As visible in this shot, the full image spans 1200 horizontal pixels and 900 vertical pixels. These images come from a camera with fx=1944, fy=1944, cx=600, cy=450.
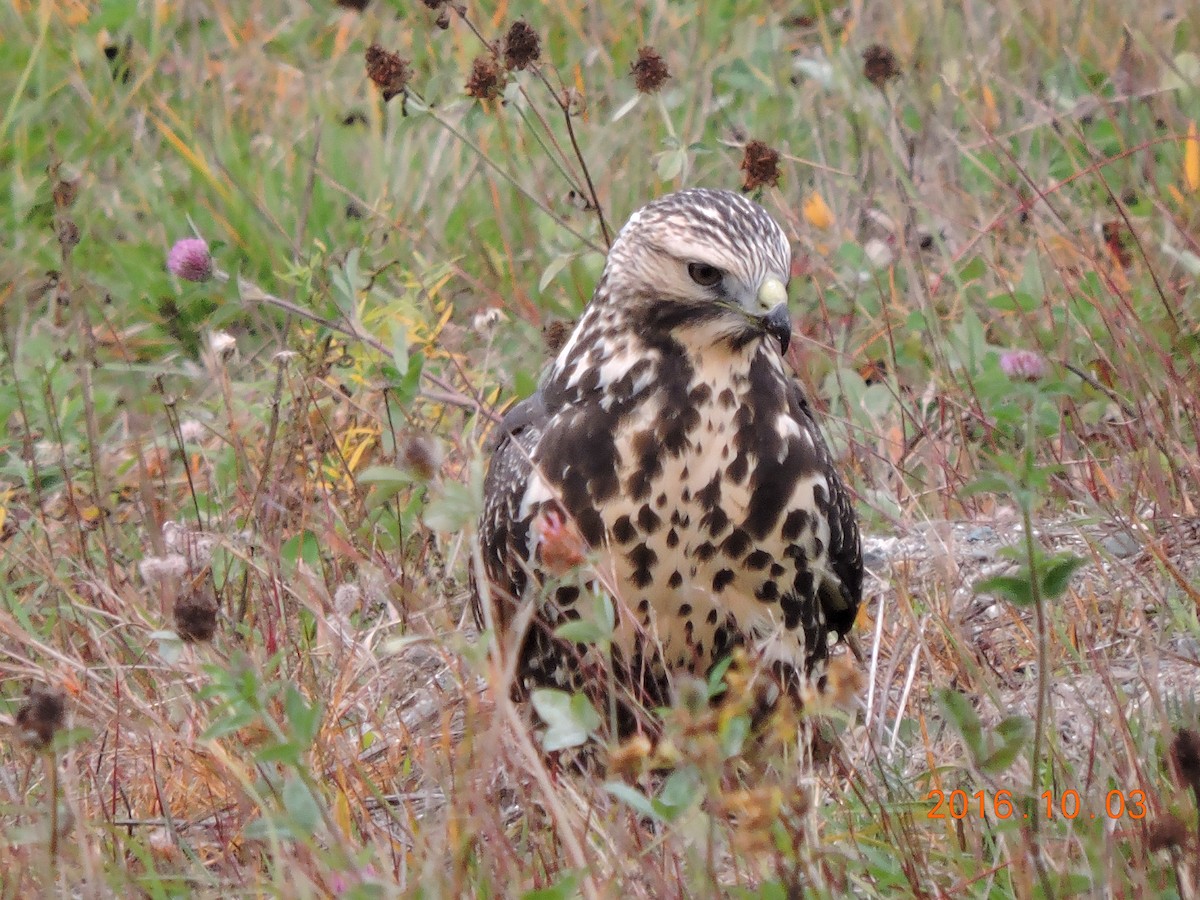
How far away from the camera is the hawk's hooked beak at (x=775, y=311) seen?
3404mm

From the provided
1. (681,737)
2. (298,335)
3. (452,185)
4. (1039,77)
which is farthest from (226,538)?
(1039,77)

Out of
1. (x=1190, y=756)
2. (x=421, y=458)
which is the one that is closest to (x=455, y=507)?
(x=421, y=458)

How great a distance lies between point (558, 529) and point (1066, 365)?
2117mm

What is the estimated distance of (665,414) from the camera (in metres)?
3.49

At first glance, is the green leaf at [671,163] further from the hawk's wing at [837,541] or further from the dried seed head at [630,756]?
the dried seed head at [630,756]

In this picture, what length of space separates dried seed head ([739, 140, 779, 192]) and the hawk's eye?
1.01 m

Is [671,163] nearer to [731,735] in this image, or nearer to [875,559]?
[875,559]

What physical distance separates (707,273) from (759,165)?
1033 mm

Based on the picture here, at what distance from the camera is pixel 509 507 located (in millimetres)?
3680

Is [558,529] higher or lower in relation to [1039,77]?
higher

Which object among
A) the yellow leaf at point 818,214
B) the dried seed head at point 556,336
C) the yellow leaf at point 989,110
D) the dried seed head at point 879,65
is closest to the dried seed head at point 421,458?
the dried seed head at point 556,336

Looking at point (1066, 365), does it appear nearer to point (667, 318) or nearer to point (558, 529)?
point (667, 318)

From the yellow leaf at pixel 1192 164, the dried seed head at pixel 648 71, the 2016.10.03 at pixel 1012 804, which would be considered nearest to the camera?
the 2016.10.03 at pixel 1012 804

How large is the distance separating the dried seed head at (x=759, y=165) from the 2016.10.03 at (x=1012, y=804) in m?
1.82
